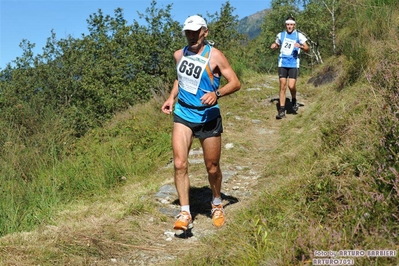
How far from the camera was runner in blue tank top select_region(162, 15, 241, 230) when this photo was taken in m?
4.36

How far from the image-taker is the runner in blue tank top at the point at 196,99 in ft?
14.3

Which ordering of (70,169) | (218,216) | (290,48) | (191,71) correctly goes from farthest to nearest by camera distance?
(290,48) < (70,169) < (218,216) < (191,71)

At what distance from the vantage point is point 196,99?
14.6 ft

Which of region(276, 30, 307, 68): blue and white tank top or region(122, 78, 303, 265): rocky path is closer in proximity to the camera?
region(122, 78, 303, 265): rocky path

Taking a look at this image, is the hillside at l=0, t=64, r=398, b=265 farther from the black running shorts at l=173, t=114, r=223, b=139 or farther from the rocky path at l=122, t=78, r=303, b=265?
the black running shorts at l=173, t=114, r=223, b=139

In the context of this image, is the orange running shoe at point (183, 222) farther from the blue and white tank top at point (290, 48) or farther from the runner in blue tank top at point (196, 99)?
the blue and white tank top at point (290, 48)

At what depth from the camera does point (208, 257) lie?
11.2ft

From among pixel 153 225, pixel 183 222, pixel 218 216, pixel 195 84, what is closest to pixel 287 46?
pixel 195 84

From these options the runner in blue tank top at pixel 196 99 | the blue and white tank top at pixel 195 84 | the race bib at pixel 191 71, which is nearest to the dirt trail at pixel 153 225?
the runner in blue tank top at pixel 196 99

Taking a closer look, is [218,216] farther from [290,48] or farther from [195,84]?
[290,48]

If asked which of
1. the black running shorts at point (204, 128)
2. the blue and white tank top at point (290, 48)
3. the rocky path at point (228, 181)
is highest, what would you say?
the blue and white tank top at point (290, 48)

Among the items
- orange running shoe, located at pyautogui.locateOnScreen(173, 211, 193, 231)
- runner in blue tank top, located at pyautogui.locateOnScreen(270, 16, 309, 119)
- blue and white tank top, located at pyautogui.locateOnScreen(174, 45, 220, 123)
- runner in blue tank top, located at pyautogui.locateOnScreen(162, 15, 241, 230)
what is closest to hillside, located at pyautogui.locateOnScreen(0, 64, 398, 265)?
orange running shoe, located at pyautogui.locateOnScreen(173, 211, 193, 231)

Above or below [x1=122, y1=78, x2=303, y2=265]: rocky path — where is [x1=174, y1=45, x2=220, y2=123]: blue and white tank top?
above

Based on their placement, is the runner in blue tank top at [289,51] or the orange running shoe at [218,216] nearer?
the orange running shoe at [218,216]
